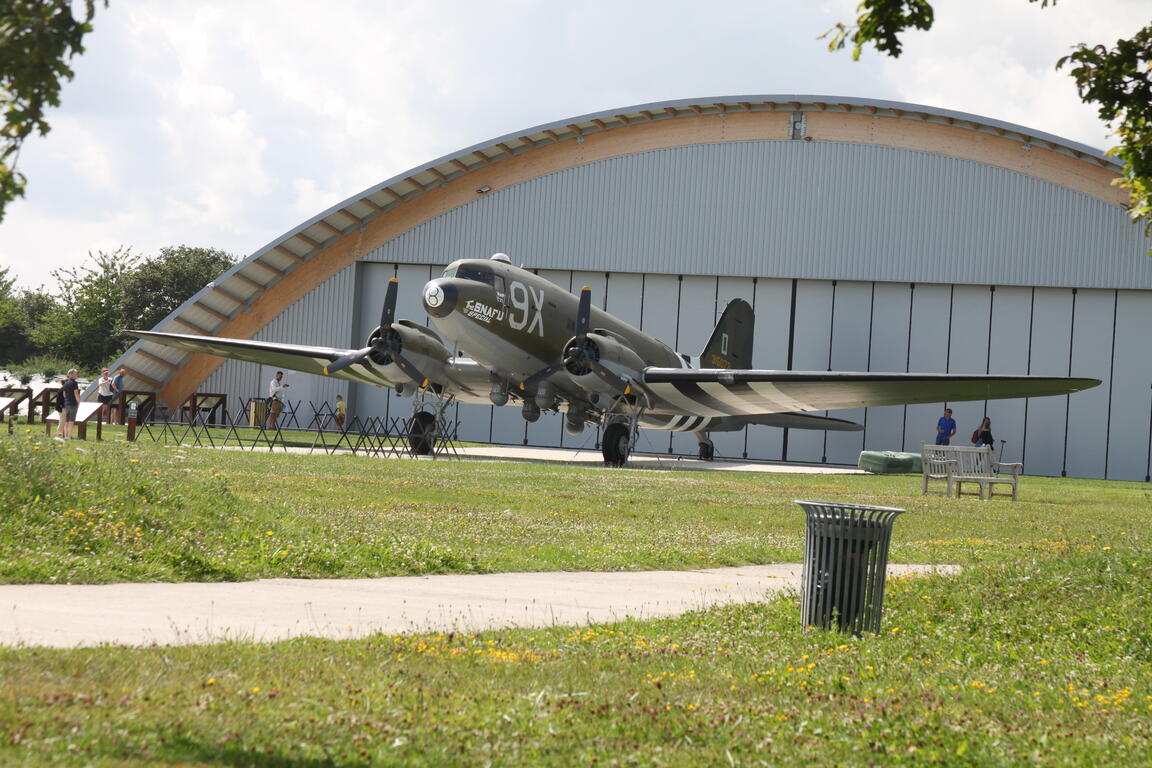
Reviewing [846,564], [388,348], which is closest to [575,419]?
[388,348]

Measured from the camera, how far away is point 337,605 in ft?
26.3

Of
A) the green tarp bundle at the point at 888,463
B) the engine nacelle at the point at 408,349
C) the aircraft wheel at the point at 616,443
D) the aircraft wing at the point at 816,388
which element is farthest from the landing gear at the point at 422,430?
the green tarp bundle at the point at 888,463

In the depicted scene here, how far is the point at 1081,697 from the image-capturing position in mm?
6188

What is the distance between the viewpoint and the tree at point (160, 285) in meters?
82.4

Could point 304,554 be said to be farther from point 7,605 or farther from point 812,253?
point 812,253

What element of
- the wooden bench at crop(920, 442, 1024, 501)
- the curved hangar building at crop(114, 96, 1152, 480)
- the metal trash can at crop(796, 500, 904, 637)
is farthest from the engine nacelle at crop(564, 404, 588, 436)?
the metal trash can at crop(796, 500, 904, 637)

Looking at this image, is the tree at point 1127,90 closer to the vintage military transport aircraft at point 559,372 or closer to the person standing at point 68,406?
the vintage military transport aircraft at point 559,372

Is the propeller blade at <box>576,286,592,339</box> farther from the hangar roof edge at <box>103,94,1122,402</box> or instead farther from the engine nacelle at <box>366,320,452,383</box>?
the hangar roof edge at <box>103,94,1122,402</box>

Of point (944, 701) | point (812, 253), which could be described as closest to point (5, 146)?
point (944, 701)

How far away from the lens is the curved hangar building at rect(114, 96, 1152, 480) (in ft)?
138

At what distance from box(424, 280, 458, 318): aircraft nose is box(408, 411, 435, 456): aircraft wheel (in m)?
4.46

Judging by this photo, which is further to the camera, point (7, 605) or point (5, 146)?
point (7, 605)

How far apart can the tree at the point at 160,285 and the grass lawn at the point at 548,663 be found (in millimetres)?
73730

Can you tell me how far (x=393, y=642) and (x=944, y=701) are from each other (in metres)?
3.12
